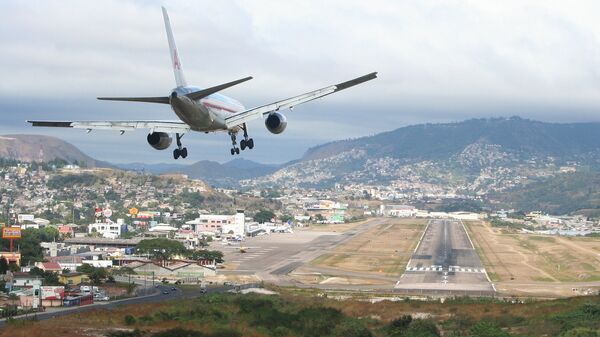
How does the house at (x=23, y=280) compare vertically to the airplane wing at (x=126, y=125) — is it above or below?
below

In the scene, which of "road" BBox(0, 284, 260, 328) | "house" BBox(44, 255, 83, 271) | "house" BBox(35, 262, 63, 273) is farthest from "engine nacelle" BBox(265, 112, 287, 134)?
"house" BBox(44, 255, 83, 271)

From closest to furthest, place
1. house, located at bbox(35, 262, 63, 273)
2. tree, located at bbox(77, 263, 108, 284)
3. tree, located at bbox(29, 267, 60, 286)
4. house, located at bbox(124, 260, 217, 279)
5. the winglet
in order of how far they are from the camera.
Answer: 1. the winglet
2. tree, located at bbox(29, 267, 60, 286)
3. tree, located at bbox(77, 263, 108, 284)
4. house, located at bbox(35, 262, 63, 273)
5. house, located at bbox(124, 260, 217, 279)

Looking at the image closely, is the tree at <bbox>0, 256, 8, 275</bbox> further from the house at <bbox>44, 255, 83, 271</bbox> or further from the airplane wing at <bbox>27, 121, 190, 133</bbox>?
the airplane wing at <bbox>27, 121, 190, 133</bbox>

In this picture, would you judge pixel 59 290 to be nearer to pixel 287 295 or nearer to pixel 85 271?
pixel 287 295

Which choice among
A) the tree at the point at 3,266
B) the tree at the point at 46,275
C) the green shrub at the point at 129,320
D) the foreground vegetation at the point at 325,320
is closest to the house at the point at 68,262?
the tree at the point at 3,266

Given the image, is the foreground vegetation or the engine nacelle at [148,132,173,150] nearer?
the engine nacelle at [148,132,173,150]

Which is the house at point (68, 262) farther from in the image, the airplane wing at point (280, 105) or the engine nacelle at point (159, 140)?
the airplane wing at point (280, 105)

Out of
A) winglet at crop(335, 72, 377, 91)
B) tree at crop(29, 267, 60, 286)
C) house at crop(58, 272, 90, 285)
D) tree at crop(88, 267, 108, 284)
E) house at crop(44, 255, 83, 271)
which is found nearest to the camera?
winglet at crop(335, 72, 377, 91)

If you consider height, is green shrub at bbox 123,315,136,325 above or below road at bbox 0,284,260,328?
above
